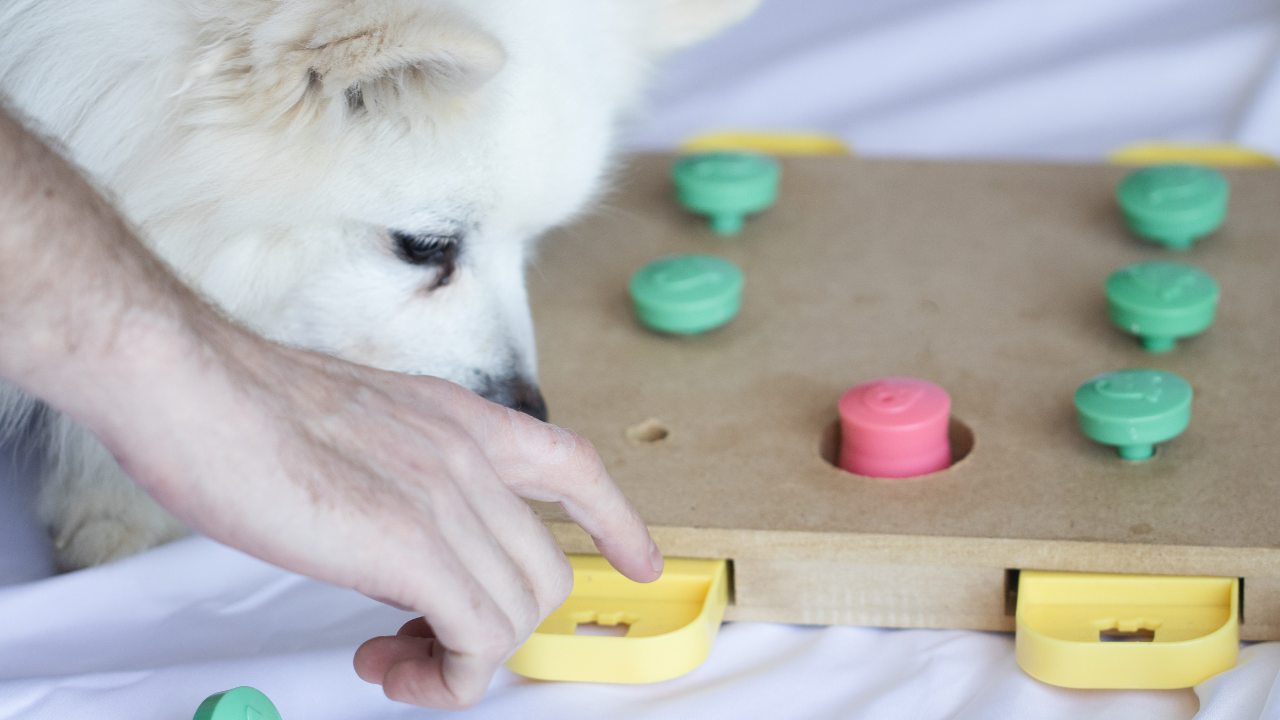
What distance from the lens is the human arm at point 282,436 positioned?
0.65m

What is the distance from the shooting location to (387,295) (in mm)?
1206

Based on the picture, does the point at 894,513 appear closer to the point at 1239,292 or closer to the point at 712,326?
the point at 712,326

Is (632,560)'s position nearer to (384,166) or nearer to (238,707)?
(238,707)

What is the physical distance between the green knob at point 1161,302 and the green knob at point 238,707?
965 millimetres

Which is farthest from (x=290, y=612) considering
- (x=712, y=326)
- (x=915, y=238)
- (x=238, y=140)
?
(x=915, y=238)

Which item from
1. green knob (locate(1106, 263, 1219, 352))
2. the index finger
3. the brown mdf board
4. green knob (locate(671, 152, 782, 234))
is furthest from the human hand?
green knob (locate(671, 152, 782, 234))

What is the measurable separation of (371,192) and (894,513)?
602 millimetres

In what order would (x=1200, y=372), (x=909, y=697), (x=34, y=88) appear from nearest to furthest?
(x=909, y=697)
(x=34, y=88)
(x=1200, y=372)

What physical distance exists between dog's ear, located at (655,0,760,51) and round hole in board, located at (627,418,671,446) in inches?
24.1

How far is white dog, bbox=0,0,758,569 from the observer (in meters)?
1.01

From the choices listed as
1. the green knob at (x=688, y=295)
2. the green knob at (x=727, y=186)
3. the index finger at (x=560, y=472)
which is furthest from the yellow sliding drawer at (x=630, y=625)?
the green knob at (x=727, y=186)

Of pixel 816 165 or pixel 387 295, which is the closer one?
pixel 387 295

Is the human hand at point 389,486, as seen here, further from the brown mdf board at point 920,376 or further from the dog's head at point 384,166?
the dog's head at point 384,166

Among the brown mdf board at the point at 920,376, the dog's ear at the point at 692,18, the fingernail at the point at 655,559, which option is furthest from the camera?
the dog's ear at the point at 692,18
